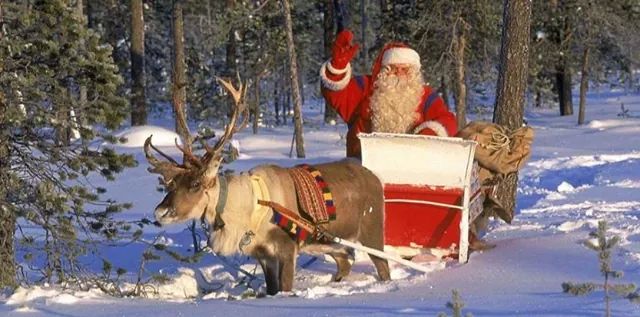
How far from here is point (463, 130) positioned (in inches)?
352

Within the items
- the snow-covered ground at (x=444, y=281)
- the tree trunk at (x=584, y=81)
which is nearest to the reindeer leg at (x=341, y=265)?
the snow-covered ground at (x=444, y=281)

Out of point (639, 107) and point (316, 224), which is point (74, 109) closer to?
point (316, 224)

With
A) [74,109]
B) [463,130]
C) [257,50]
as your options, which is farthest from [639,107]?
[74,109]

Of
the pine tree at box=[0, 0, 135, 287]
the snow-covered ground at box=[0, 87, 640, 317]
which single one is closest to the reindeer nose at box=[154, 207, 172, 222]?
the snow-covered ground at box=[0, 87, 640, 317]

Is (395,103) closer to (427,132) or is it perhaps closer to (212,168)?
(427,132)

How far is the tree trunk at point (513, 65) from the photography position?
10.5m

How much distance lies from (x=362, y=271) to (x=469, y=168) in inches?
50.3

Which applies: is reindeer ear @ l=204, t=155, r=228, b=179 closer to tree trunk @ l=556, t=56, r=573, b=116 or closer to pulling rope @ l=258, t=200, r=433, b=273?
pulling rope @ l=258, t=200, r=433, b=273

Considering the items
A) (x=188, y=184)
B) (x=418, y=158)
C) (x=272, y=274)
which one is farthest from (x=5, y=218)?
(x=418, y=158)

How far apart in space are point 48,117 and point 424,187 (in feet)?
10.1

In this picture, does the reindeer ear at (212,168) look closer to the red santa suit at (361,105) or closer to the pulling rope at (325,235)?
the pulling rope at (325,235)

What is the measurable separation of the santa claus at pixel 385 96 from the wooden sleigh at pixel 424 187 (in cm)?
44

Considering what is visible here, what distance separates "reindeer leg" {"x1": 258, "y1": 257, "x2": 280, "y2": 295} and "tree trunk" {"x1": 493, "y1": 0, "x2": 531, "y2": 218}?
3.98 m

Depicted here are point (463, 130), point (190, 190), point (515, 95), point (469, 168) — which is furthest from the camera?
point (515, 95)
